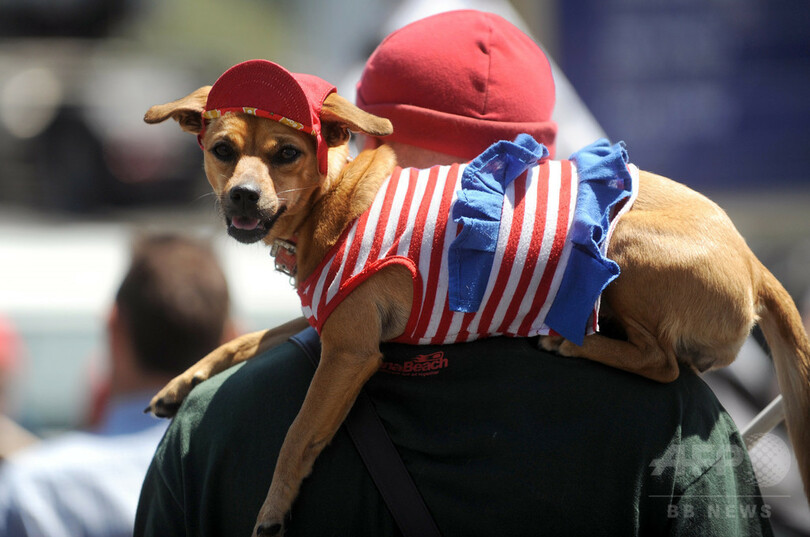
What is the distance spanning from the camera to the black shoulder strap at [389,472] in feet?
6.31

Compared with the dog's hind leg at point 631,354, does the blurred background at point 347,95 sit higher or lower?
lower

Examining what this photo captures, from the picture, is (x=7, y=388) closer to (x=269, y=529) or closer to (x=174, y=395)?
(x=174, y=395)

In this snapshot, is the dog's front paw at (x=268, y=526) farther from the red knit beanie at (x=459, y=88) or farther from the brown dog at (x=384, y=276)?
the red knit beanie at (x=459, y=88)

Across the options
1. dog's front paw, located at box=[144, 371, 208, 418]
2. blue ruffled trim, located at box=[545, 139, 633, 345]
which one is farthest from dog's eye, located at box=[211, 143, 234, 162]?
blue ruffled trim, located at box=[545, 139, 633, 345]

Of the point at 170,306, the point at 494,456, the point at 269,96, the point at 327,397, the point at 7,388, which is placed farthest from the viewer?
the point at 7,388

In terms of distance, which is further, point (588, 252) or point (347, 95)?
point (347, 95)

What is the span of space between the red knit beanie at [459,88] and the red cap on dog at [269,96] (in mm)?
234

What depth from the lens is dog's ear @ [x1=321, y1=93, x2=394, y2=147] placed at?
7.29 ft

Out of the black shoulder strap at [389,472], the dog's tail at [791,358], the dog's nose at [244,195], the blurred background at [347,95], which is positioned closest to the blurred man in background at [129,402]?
the blurred background at [347,95]

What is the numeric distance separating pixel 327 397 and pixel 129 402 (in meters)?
1.57

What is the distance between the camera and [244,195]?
2.29 metres

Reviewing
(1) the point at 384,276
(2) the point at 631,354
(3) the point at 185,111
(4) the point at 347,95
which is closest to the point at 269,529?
(1) the point at 384,276

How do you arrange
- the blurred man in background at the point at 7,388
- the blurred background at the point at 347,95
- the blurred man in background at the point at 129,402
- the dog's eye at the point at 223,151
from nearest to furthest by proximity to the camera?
the dog's eye at the point at 223,151 < the blurred man in background at the point at 129,402 < the blurred man in background at the point at 7,388 < the blurred background at the point at 347,95

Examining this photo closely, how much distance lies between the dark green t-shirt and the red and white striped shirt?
7 cm
